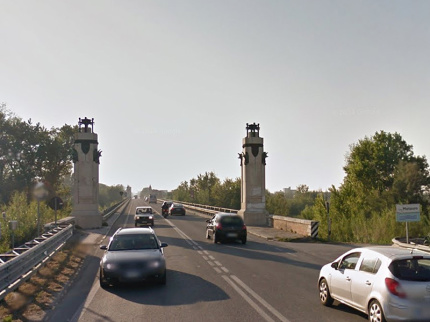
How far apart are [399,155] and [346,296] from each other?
6516 centimetres

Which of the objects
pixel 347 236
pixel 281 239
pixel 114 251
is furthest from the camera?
pixel 347 236

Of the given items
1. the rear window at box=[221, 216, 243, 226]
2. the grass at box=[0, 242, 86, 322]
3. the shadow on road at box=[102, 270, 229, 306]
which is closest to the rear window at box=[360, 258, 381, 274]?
the shadow on road at box=[102, 270, 229, 306]

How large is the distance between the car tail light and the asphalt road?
Result: 1.46 m

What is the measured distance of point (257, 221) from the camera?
3950 centimetres

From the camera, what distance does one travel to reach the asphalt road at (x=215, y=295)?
916 cm

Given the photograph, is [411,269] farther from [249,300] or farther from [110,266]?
[110,266]

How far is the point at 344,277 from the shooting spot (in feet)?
30.0

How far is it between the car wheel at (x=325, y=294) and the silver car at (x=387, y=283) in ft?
1.43

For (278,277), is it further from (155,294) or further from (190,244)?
(190,244)

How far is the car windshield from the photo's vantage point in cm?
1356

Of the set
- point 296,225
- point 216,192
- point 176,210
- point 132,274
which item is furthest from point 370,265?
point 216,192

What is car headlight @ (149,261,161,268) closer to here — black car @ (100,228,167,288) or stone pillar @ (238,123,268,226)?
black car @ (100,228,167,288)

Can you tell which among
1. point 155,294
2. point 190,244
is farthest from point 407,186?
point 155,294

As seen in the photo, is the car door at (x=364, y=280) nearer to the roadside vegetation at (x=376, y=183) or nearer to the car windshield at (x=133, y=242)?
the car windshield at (x=133, y=242)
